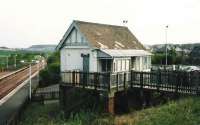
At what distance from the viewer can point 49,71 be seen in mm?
48812

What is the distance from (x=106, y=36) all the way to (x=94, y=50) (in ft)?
12.1

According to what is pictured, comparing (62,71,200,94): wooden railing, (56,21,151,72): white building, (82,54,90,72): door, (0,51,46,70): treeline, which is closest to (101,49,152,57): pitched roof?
(56,21,151,72): white building

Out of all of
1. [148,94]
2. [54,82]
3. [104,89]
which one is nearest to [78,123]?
[104,89]

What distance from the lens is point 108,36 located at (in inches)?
1217

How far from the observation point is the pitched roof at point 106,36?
2819 cm

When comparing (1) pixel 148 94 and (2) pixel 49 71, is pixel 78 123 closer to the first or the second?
(1) pixel 148 94

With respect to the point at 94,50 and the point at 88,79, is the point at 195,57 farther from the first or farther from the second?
the point at 88,79

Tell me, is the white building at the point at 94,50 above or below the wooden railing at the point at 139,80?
above

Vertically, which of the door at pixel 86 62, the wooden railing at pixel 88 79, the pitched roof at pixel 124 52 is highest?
the pitched roof at pixel 124 52

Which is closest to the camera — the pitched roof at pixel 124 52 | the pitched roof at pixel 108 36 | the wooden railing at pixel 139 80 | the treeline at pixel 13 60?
the wooden railing at pixel 139 80

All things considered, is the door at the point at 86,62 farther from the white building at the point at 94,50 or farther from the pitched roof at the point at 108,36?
the pitched roof at the point at 108,36

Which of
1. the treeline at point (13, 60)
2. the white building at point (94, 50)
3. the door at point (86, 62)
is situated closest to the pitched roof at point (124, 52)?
the white building at point (94, 50)

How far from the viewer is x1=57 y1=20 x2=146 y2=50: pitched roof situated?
28.2 metres

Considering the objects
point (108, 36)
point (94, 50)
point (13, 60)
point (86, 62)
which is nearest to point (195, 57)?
point (108, 36)
